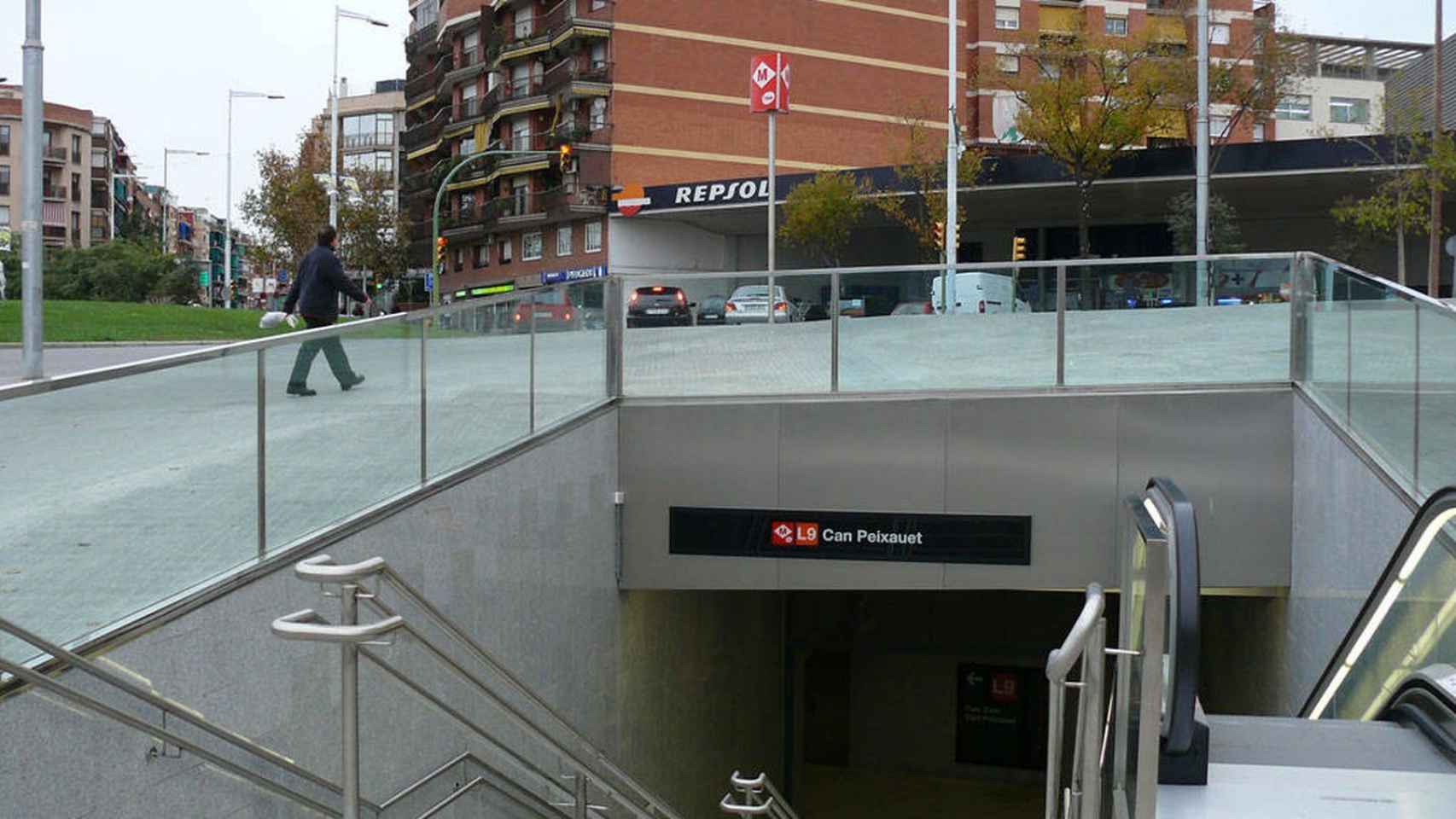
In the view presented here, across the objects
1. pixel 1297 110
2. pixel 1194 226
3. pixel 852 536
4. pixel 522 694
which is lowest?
pixel 522 694

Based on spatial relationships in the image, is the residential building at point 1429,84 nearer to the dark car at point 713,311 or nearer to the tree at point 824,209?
the tree at point 824,209

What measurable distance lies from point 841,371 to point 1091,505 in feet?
7.57

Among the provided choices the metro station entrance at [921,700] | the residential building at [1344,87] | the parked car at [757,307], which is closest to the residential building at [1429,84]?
the residential building at [1344,87]

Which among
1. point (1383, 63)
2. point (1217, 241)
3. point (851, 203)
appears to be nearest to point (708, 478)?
point (1217, 241)

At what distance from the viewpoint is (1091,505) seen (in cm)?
1232

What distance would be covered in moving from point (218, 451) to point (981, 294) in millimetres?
7623

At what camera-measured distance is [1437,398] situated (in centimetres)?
742

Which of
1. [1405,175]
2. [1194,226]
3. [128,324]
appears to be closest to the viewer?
[128,324]

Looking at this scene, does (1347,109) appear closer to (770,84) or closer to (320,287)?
(770,84)

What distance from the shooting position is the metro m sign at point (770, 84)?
147 feet

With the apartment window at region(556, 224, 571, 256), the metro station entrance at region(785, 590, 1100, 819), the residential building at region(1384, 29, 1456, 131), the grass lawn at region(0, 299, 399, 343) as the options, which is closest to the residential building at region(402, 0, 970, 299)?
the apartment window at region(556, 224, 571, 256)

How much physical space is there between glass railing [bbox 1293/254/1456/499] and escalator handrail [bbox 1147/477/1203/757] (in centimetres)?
415

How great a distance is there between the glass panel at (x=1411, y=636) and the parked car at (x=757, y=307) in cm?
724

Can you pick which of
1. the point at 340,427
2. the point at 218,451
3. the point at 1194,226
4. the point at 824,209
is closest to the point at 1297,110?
the point at 824,209
